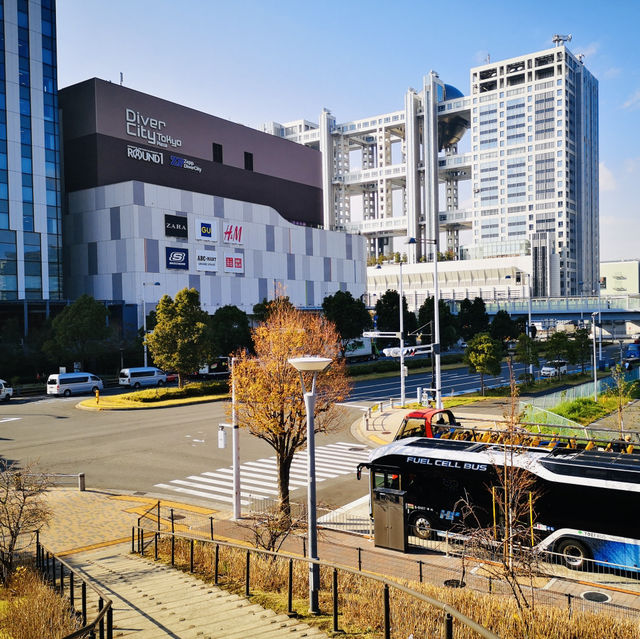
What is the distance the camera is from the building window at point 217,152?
101500 mm

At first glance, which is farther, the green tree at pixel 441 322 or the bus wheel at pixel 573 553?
the green tree at pixel 441 322

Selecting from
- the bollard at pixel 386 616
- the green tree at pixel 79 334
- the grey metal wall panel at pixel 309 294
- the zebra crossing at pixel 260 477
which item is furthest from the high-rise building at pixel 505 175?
the bollard at pixel 386 616

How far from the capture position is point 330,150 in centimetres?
19412

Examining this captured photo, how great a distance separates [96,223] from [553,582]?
3133 inches

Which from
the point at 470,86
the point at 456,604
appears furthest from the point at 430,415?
the point at 470,86

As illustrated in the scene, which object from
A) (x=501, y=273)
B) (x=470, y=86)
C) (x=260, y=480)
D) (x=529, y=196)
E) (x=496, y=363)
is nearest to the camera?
(x=260, y=480)

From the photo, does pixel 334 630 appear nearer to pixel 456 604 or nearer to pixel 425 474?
pixel 456 604

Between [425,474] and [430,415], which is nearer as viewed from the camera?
[425,474]

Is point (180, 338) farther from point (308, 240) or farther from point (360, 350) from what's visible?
point (308, 240)

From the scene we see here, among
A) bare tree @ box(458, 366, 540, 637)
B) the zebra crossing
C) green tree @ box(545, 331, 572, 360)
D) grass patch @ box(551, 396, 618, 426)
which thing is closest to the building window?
green tree @ box(545, 331, 572, 360)

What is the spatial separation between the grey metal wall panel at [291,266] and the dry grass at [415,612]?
8819 centimetres

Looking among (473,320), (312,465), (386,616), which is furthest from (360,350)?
(386,616)

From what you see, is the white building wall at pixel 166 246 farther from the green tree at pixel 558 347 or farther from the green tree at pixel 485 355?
the green tree at pixel 485 355

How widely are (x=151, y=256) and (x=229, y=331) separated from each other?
26.9 meters
